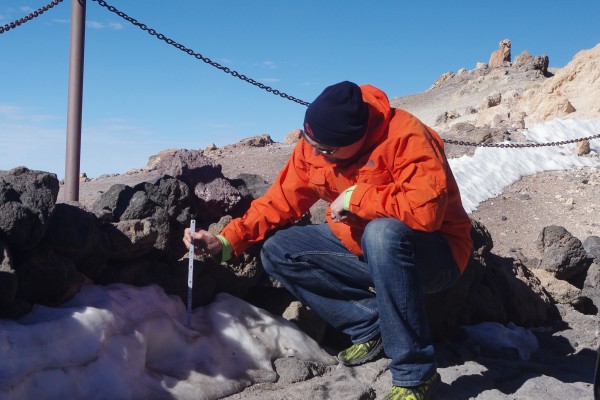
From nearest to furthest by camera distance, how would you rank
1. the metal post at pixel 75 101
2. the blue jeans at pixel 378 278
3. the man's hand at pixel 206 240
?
1. the blue jeans at pixel 378 278
2. the man's hand at pixel 206 240
3. the metal post at pixel 75 101

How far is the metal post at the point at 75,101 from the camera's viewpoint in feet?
15.1

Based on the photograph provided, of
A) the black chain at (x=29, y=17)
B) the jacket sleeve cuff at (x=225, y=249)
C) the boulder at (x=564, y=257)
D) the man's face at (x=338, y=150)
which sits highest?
the black chain at (x=29, y=17)

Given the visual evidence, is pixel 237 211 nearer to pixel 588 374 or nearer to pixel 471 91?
pixel 588 374

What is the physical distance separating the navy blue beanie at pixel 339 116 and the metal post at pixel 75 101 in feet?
6.25

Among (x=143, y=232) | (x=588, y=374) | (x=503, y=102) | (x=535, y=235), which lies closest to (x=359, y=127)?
(x=143, y=232)

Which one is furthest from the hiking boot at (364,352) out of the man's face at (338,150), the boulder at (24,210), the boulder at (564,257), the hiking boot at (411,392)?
the boulder at (564,257)

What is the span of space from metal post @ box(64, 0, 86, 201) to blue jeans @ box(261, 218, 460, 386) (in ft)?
4.93

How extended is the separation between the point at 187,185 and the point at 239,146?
787cm

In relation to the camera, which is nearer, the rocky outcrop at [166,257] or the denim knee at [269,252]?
the rocky outcrop at [166,257]

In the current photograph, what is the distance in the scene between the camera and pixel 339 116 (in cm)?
327

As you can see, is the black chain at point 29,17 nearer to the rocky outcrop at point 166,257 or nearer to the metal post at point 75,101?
the metal post at point 75,101

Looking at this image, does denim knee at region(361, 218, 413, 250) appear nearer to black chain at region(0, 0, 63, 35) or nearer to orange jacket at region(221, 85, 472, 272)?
orange jacket at region(221, 85, 472, 272)

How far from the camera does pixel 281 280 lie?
3.86 m

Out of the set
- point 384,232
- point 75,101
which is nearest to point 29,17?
point 75,101
